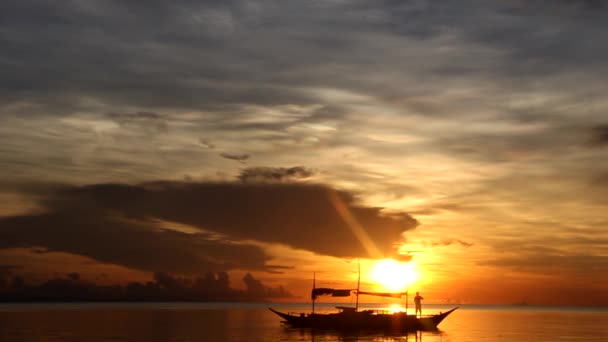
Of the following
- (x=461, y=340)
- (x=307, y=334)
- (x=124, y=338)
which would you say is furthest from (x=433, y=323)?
(x=124, y=338)

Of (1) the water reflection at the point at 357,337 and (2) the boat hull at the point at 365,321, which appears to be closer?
(1) the water reflection at the point at 357,337

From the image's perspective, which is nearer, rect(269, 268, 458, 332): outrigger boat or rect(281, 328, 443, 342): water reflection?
rect(281, 328, 443, 342): water reflection

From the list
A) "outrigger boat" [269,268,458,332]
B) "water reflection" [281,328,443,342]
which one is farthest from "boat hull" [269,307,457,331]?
"water reflection" [281,328,443,342]

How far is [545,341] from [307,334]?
47309 millimetres

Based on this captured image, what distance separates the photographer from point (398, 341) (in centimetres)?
12269

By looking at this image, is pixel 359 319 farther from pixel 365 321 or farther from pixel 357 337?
pixel 357 337

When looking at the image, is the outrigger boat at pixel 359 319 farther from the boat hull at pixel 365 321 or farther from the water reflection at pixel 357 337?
the water reflection at pixel 357 337

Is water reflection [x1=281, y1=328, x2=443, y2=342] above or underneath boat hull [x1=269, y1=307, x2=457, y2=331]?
underneath

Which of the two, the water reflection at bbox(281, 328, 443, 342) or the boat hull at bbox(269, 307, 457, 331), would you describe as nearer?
the water reflection at bbox(281, 328, 443, 342)

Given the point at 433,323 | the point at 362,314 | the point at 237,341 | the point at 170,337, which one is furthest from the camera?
the point at 433,323

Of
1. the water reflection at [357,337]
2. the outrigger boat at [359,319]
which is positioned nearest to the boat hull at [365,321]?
the outrigger boat at [359,319]

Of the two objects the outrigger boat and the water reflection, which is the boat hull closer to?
the outrigger boat

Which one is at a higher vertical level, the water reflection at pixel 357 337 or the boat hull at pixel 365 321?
the boat hull at pixel 365 321

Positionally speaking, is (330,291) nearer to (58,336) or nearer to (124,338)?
(124,338)
